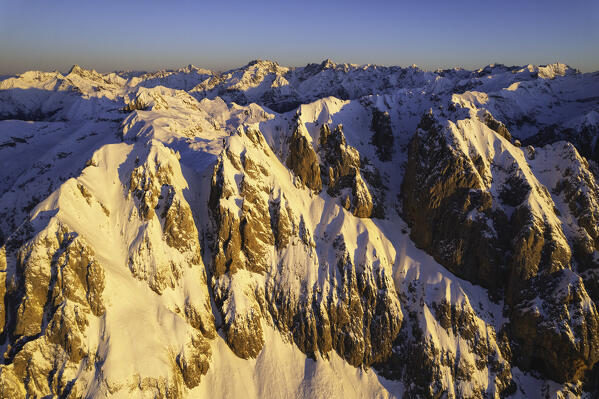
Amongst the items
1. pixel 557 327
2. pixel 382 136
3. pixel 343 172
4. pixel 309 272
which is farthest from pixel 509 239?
pixel 309 272

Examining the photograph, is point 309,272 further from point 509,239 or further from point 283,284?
point 509,239

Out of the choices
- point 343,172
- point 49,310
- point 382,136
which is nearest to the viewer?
point 49,310

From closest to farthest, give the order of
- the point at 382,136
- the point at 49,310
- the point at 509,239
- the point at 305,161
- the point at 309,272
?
1. the point at 49,310
2. the point at 509,239
3. the point at 309,272
4. the point at 305,161
5. the point at 382,136

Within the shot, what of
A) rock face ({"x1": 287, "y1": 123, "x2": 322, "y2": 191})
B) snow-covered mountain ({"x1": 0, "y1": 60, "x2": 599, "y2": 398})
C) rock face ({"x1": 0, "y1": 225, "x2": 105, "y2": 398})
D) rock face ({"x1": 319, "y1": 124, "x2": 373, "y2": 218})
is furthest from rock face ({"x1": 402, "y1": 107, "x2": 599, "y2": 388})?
rock face ({"x1": 0, "y1": 225, "x2": 105, "y2": 398})

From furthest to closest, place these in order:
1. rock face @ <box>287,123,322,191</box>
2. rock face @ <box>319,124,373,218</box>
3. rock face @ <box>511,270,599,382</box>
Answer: rock face @ <box>287,123,322,191</box> < rock face @ <box>319,124,373,218</box> < rock face @ <box>511,270,599,382</box>

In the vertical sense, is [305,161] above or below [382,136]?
below

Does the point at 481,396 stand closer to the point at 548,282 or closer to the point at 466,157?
the point at 548,282

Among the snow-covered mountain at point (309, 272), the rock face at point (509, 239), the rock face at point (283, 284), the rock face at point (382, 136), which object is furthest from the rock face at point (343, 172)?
the rock face at point (509, 239)

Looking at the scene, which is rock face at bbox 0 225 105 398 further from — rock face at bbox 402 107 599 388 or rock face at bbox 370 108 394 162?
rock face at bbox 370 108 394 162

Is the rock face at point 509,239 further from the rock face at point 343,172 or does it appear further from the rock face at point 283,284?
the rock face at point 283,284

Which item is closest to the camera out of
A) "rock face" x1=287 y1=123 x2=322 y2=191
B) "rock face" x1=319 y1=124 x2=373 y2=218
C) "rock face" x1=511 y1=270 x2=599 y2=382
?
"rock face" x1=511 y1=270 x2=599 y2=382
